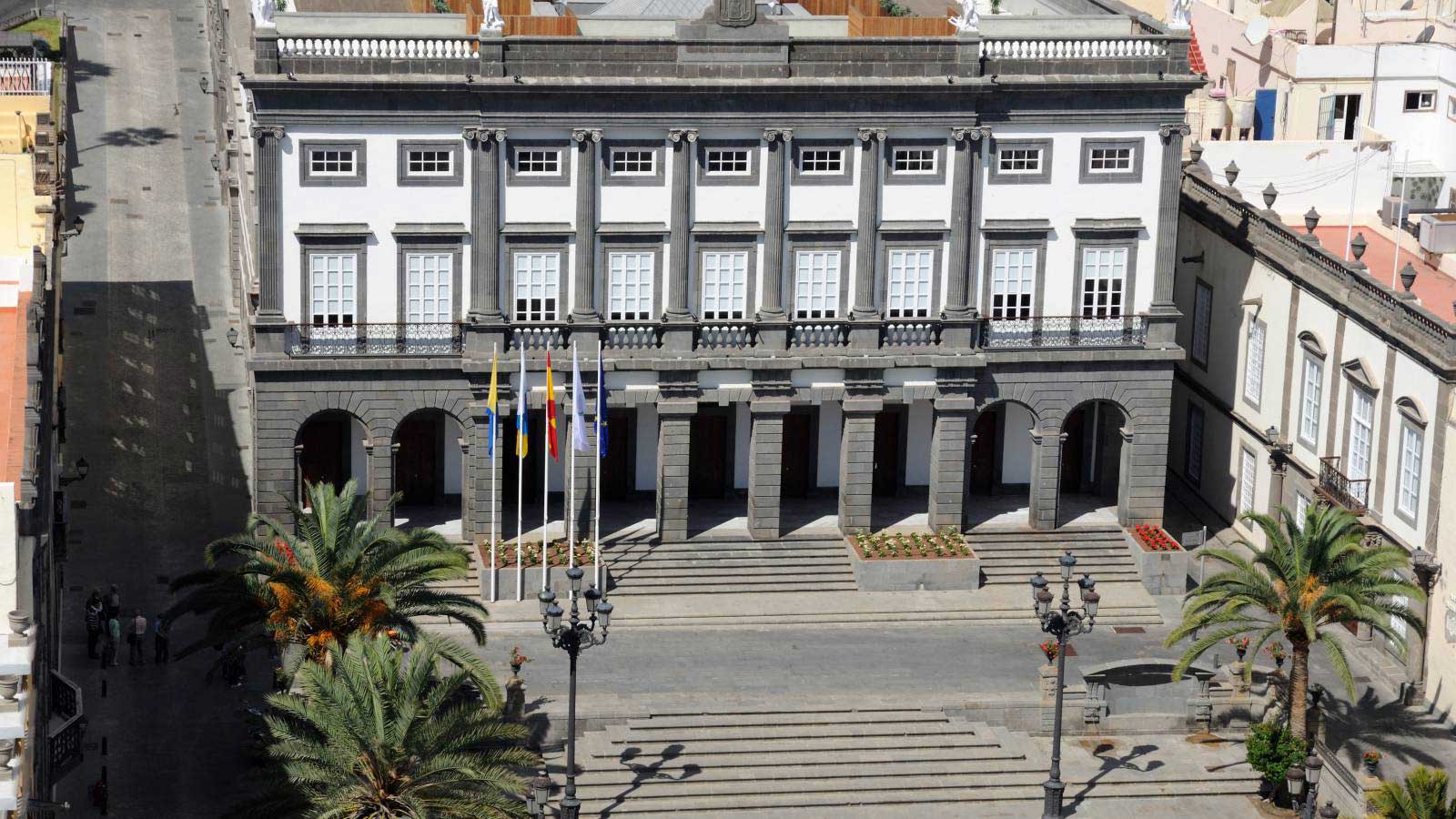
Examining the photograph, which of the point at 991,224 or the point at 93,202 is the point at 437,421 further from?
the point at 93,202

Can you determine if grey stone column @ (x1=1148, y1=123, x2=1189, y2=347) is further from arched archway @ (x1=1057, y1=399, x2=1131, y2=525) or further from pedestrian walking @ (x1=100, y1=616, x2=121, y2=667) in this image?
pedestrian walking @ (x1=100, y1=616, x2=121, y2=667)

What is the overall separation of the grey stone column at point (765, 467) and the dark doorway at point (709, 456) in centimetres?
222

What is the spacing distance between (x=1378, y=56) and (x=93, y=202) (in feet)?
160

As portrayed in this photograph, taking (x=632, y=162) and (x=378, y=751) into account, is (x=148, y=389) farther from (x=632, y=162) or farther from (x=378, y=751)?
(x=378, y=751)

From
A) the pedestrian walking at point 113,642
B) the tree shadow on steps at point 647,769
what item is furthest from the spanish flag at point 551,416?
the pedestrian walking at point 113,642

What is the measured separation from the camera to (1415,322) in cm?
8256

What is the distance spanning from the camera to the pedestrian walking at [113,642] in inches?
3194

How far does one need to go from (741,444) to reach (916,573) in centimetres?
738

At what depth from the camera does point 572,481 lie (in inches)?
3383

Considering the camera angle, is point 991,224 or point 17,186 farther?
point 991,224

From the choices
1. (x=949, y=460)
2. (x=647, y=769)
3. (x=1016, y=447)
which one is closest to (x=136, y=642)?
(x=647, y=769)

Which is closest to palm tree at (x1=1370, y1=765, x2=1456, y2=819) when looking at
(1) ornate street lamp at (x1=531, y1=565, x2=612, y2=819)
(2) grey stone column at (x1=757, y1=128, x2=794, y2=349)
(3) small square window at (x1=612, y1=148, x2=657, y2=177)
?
(1) ornate street lamp at (x1=531, y1=565, x2=612, y2=819)

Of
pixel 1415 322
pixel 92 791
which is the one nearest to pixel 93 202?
pixel 92 791

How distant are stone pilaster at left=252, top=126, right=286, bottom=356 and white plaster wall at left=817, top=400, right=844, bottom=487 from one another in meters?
16.7
